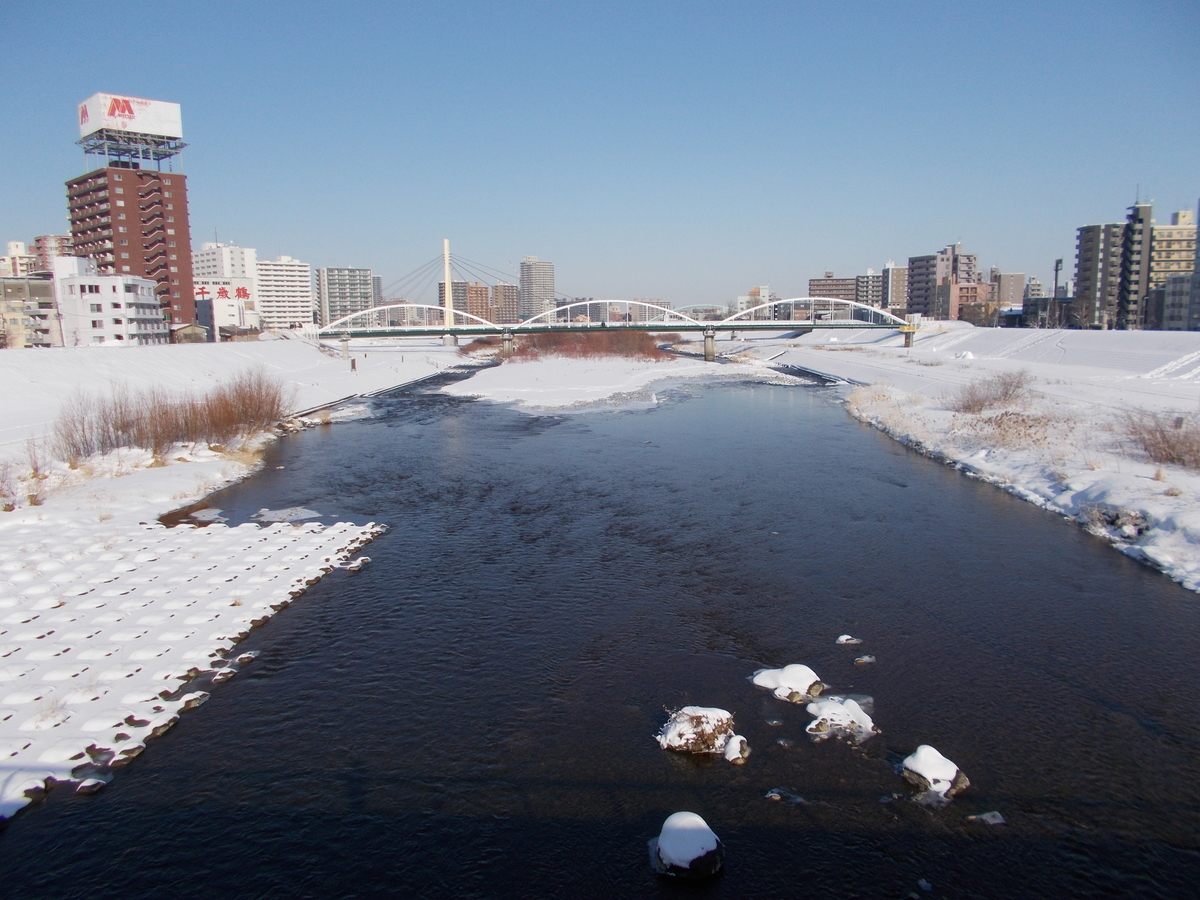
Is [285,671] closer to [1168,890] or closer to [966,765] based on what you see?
[966,765]

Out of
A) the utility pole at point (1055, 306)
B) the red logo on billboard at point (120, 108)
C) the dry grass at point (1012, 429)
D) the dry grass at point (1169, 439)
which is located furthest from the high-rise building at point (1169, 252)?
the red logo on billboard at point (120, 108)

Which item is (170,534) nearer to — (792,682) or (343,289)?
(792,682)

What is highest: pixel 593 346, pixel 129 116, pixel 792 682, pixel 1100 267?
pixel 129 116

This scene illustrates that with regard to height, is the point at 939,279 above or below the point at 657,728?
above

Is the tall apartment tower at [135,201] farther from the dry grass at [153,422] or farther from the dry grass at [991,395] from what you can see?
the dry grass at [991,395]

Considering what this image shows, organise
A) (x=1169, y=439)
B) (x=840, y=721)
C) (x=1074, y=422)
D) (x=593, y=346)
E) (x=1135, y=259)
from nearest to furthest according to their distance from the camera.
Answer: (x=840, y=721), (x=1169, y=439), (x=1074, y=422), (x=593, y=346), (x=1135, y=259)

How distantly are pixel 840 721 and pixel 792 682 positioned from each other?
67cm

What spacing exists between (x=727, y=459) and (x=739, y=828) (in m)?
13.7

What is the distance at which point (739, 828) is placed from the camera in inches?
207

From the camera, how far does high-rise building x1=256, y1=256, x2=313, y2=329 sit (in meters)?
136

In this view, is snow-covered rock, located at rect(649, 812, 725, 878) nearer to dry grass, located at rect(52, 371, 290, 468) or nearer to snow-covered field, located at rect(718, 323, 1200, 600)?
snow-covered field, located at rect(718, 323, 1200, 600)

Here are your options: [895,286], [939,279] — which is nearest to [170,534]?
[939,279]

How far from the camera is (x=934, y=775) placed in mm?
5652

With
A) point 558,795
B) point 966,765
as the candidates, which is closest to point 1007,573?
point 966,765
